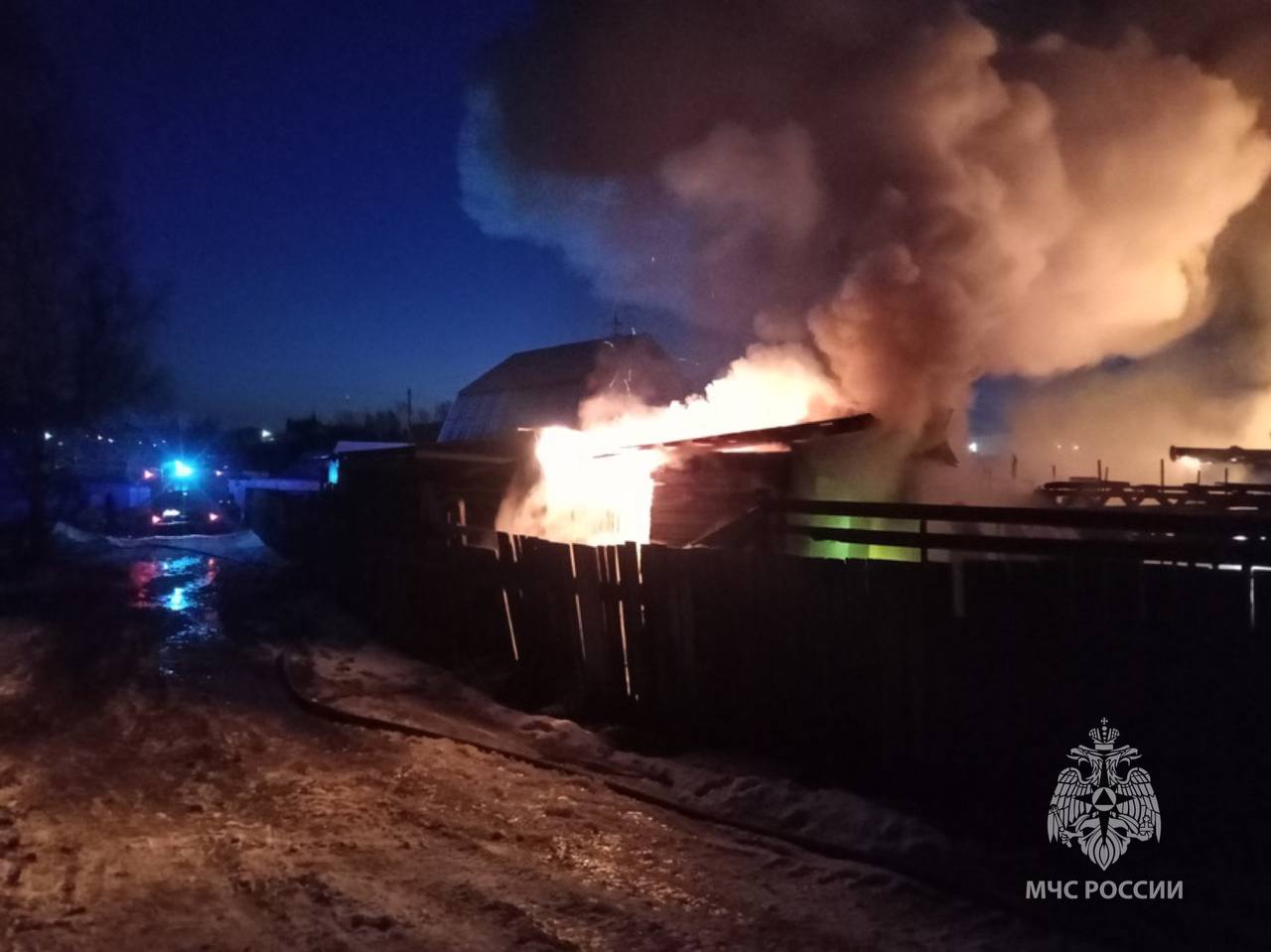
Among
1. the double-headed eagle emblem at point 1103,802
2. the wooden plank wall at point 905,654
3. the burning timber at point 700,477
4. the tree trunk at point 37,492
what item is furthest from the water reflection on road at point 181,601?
the double-headed eagle emblem at point 1103,802

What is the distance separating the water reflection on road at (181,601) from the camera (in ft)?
37.4

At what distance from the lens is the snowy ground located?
14.7ft

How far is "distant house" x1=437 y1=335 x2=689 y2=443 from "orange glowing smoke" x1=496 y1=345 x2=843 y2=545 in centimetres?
668

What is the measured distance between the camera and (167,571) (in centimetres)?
2042

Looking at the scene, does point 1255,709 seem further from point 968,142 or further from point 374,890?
point 968,142

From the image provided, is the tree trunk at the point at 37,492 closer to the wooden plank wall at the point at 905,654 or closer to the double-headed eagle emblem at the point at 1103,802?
the wooden plank wall at the point at 905,654

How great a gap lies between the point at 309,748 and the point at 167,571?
15.0 m

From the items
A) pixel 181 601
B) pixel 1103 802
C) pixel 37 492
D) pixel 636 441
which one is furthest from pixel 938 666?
pixel 37 492

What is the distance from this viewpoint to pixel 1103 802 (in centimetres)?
544

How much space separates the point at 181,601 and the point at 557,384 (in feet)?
45.7

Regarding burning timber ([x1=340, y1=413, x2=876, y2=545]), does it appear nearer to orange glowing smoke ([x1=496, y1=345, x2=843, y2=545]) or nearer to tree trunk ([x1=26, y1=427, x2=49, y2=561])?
orange glowing smoke ([x1=496, y1=345, x2=843, y2=545])

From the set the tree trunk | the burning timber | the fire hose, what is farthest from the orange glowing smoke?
the tree trunk

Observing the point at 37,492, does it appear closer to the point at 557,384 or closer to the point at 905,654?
the point at 557,384

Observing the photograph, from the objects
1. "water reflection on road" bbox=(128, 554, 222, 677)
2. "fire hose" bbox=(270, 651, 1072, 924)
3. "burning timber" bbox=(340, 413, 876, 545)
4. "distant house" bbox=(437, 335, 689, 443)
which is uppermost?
"distant house" bbox=(437, 335, 689, 443)
